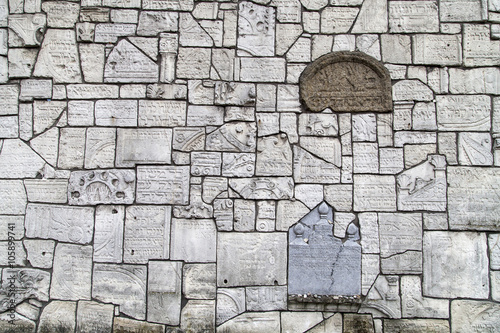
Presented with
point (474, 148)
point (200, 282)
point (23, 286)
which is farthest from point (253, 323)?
point (474, 148)

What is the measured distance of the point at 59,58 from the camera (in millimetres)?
4230

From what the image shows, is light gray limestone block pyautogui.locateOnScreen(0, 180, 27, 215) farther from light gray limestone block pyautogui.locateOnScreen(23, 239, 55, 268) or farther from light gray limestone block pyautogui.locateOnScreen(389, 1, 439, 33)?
light gray limestone block pyautogui.locateOnScreen(389, 1, 439, 33)

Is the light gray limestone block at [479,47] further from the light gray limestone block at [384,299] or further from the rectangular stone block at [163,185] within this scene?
the rectangular stone block at [163,185]

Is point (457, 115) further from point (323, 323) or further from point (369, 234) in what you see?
point (323, 323)

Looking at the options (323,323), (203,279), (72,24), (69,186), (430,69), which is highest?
(72,24)

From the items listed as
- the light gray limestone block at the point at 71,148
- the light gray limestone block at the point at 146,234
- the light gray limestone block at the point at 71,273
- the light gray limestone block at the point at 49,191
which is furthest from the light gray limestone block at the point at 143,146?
the light gray limestone block at the point at 71,273

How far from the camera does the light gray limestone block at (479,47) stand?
418 centimetres

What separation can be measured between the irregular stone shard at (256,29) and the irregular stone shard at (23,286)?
312 cm

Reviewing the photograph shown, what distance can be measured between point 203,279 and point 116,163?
4.88 ft

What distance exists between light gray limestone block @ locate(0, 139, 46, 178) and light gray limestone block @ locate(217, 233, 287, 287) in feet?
6.78

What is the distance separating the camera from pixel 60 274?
4.06 metres

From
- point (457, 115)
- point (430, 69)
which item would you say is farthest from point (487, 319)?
point (430, 69)

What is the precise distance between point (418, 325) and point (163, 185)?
291 centimetres

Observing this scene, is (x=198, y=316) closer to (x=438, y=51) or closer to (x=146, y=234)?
(x=146, y=234)
